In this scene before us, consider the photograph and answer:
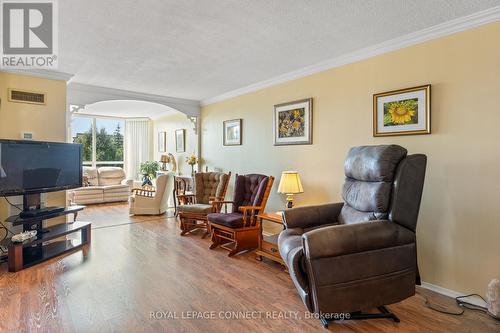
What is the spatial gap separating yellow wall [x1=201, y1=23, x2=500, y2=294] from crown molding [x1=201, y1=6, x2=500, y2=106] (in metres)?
0.05

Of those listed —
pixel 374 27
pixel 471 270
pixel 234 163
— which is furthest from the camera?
pixel 234 163

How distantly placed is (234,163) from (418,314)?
348 centimetres

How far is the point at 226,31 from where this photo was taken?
2.63 metres

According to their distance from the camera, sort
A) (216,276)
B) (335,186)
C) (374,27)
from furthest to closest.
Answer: (335,186) < (216,276) < (374,27)

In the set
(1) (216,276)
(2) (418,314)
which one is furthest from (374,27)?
(1) (216,276)

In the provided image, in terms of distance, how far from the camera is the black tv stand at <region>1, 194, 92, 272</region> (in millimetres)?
2947

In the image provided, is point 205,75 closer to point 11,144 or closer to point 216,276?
point 11,144

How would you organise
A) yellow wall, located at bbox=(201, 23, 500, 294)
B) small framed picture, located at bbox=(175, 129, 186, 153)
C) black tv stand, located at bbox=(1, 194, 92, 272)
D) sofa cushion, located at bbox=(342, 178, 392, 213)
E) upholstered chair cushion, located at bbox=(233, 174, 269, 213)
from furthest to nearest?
small framed picture, located at bbox=(175, 129, 186, 153), upholstered chair cushion, located at bbox=(233, 174, 269, 213), black tv stand, located at bbox=(1, 194, 92, 272), yellow wall, located at bbox=(201, 23, 500, 294), sofa cushion, located at bbox=(342, 178, 392, 213)

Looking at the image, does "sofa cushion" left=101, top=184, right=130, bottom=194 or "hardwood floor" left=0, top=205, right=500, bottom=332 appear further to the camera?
"sofa cushion" left=101, top=184, right=130, bottom=194

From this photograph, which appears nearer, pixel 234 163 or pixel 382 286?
pixel 382 286

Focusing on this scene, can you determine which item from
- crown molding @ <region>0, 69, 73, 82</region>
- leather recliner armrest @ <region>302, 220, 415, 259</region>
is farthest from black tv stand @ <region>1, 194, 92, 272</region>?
leather recliner armrest @ <region>302, 220, 415, 259</region>

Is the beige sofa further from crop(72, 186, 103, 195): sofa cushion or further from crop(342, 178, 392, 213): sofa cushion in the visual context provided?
crop(342, 178, 392, 213): sofa cushion

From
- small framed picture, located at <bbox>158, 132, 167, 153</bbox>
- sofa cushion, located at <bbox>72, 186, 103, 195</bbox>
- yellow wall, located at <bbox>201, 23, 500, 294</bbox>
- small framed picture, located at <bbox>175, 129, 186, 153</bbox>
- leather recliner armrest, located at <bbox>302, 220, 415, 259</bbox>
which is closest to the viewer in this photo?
leather recliner armrest, located at <bbox>302, 220, 415, 259</bbox>

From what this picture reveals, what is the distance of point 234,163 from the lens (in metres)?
5.07
